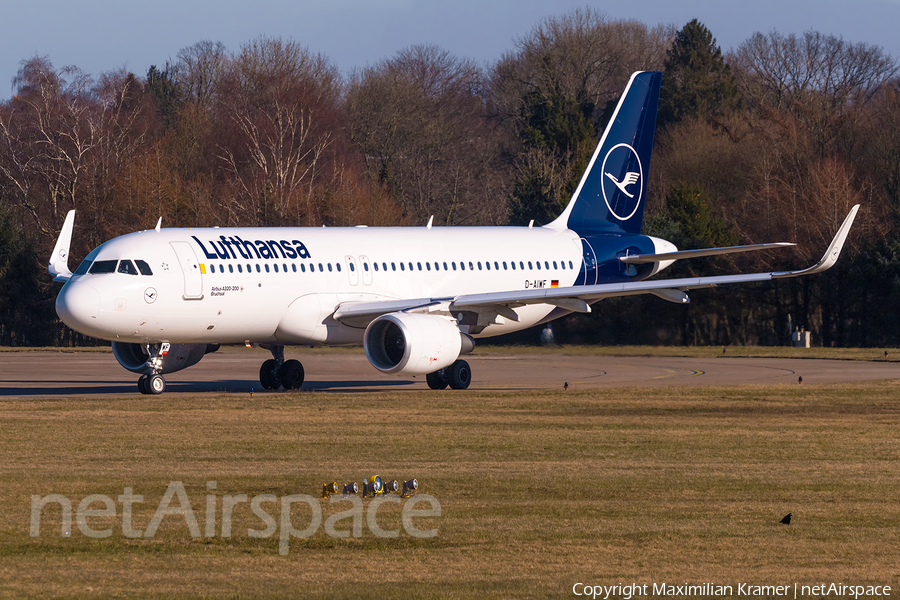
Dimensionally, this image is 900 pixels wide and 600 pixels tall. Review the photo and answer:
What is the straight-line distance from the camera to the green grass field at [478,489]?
400 inches

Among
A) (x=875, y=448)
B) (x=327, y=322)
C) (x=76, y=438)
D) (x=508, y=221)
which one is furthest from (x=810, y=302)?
(x=76, y=438)

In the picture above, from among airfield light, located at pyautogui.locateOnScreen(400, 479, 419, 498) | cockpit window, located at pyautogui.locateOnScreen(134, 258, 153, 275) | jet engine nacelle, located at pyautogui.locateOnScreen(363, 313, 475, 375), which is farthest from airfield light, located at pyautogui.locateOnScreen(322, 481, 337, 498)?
cockpit window, located at pyautogui.locateOnScreen(134, 258, 153, 275)

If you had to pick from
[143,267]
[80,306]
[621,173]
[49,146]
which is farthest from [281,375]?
[49,146]

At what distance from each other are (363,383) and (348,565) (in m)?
21.4

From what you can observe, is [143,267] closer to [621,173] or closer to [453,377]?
[453,377]

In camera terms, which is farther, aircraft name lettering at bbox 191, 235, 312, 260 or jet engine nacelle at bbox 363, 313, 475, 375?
aircraft name lettering at bbox 191, 235, 312, 260

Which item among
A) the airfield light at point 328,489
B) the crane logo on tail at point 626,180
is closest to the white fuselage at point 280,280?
the crane logo on tail at point 626,180

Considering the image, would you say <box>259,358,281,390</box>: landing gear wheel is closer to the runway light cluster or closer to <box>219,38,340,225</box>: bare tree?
the runway light cluster

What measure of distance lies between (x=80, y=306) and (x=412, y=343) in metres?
6.71

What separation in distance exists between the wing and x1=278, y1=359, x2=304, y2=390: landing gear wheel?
2113mm

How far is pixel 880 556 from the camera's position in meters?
10.8

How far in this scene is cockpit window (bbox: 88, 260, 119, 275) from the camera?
1021 inches

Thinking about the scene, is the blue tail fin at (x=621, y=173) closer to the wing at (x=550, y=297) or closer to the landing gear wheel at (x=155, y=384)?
the wing at (x=550, y=297)

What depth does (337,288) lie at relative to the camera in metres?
28.5
